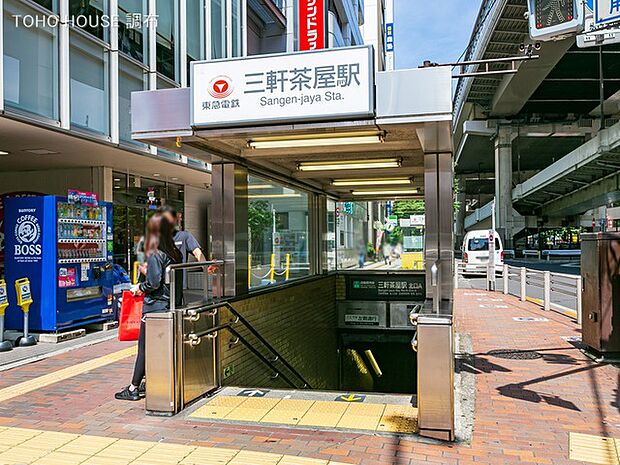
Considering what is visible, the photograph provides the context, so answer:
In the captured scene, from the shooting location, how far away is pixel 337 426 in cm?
488

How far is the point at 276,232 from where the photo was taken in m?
9.41

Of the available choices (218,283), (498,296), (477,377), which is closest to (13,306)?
(218,283)

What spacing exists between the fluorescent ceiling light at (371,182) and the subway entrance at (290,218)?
0.18 ft

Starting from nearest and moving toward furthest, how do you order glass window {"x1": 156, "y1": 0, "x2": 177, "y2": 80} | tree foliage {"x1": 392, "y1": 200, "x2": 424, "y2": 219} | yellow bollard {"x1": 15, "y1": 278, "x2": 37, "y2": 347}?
yellow bollard {"x1": 15, "y1": 278, "x2": 37, "y2": 347}, tree foliage {"x1": 392, "y1": 200, "x2": 424, "y2": 219}, glass window {"x1": 156, "y1": 0, "x2": 177, "y2": 80}

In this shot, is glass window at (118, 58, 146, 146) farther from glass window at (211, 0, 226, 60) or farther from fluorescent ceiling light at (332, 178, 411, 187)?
fluorescent ceiling light at (332, 178, 411, 187)

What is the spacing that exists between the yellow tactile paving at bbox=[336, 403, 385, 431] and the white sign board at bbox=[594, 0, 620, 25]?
4.89 m

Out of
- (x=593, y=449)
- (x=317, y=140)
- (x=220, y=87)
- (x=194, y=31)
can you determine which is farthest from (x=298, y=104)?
(x=194, y=31)

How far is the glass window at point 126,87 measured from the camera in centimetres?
1224

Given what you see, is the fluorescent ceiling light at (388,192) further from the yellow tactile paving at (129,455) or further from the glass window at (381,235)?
the yellow tactile paving at (129,455)

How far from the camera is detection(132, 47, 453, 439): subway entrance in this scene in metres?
5.12

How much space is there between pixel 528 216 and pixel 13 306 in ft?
170

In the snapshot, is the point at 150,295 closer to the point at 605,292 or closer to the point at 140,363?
the point at 140,363

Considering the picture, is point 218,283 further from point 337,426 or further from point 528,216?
point 528,216

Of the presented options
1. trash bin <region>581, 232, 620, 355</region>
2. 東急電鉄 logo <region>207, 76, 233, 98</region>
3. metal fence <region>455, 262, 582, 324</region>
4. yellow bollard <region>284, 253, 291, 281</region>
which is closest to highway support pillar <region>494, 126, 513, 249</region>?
metal fence <region>455, 262, 582, 324</region>
